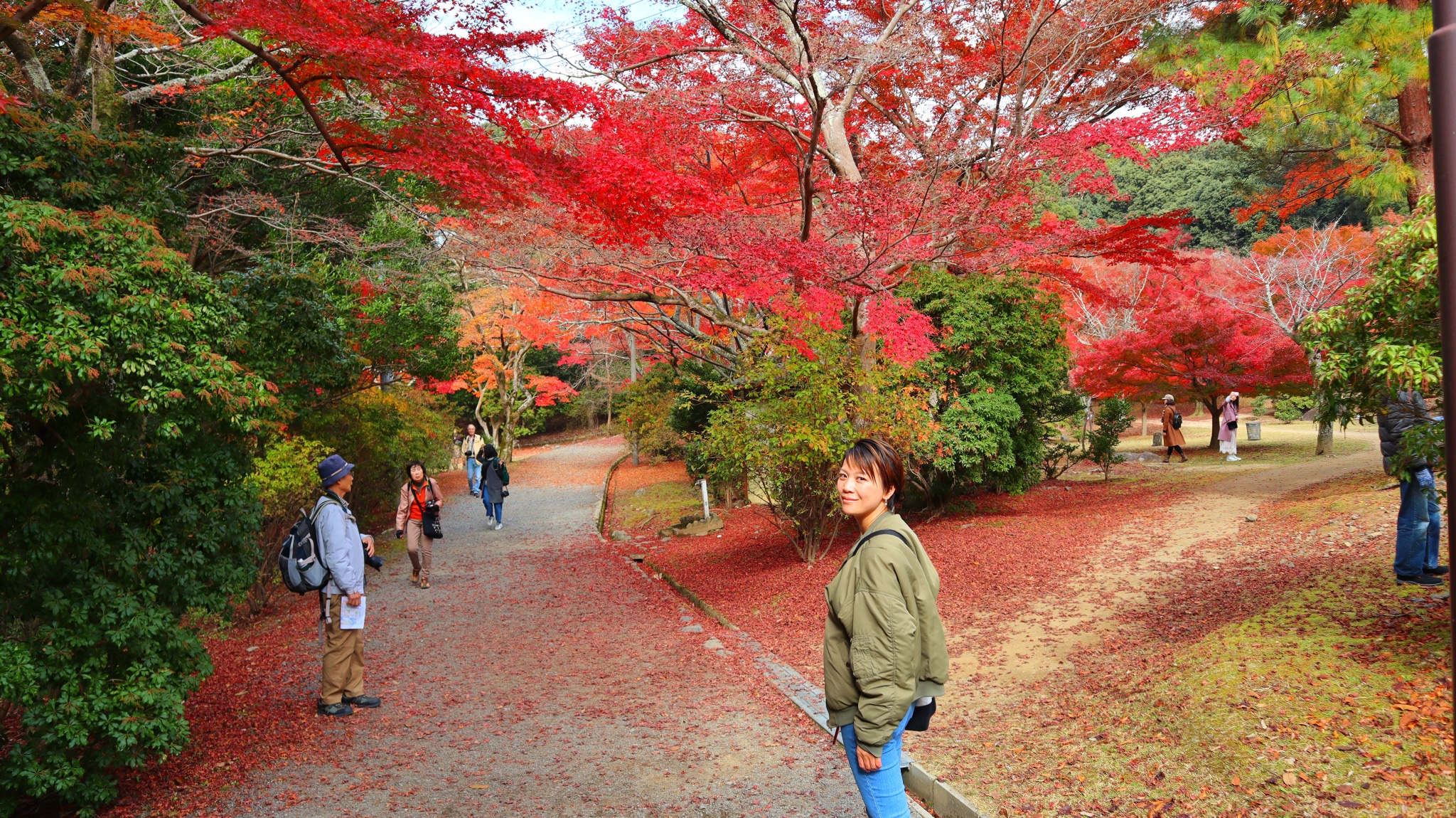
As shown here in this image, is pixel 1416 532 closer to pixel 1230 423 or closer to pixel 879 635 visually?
pixel 879 635

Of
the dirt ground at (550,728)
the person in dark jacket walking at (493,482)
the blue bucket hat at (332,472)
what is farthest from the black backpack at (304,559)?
the person in dark jacket walking at (493,482)

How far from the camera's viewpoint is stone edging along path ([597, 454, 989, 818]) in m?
4.05

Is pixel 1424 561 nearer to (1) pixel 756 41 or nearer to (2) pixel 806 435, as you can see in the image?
(2) pixel 806 435

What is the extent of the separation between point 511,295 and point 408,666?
15.6 metres

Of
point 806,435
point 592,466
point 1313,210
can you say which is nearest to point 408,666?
point 806,435

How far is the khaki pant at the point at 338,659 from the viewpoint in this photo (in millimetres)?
5875

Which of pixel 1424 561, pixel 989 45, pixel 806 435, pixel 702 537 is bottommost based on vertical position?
pixel 702 537

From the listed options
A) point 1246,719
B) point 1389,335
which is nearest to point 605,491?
point 1246,719

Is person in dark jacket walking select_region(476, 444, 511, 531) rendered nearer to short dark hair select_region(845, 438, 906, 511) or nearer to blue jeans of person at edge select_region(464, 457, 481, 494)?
blue jeans of person at edge select_region(464, 457, 481, 494)

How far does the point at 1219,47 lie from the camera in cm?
923

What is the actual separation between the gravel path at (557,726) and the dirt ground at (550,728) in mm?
14

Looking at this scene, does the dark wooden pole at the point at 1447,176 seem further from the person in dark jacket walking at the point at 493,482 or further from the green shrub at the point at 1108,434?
the person in dark jacket walking at the point at 493,482

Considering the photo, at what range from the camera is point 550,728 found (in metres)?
5.60

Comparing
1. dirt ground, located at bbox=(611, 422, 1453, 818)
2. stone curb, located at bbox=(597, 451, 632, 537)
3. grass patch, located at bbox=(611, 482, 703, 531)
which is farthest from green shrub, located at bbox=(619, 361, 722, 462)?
dirt ground, located at bbox=(611, 422, 1453, 818)
